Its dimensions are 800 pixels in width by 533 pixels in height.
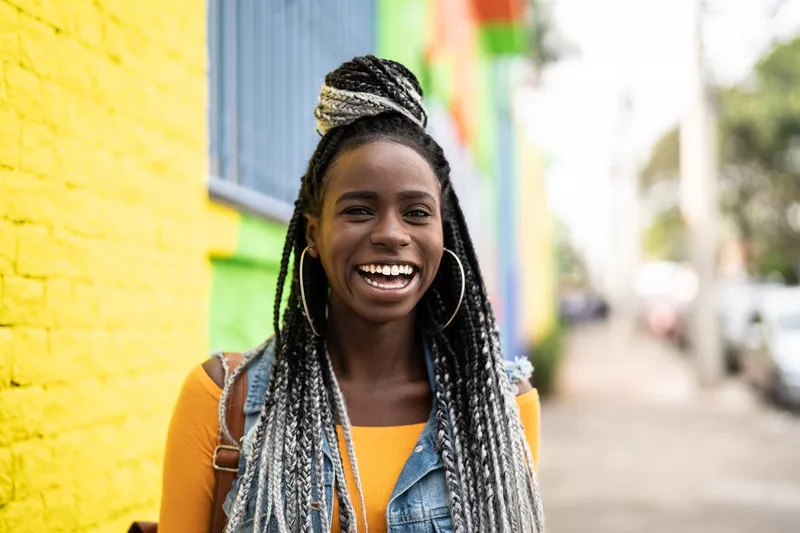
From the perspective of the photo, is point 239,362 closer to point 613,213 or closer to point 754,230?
point 613,213

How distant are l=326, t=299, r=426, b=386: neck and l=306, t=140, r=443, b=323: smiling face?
0.13 m

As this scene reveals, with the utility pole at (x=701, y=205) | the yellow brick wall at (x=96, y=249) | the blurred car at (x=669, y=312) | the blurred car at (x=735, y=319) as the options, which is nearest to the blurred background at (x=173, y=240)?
the yellow brick wall at (x=96, y=249)

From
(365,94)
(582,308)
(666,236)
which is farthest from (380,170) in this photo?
(666,236)

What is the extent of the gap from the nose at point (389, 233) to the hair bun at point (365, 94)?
281 mm

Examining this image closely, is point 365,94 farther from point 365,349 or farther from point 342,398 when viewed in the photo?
point 342,398

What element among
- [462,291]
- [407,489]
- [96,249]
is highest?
[96,249]

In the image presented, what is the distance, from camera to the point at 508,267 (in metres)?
15.2

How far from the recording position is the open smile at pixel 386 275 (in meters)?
2.00

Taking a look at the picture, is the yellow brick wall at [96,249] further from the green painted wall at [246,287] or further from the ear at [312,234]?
the ear at [312,234]

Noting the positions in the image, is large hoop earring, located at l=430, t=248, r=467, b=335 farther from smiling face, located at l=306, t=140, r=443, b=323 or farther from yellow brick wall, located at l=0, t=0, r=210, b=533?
yellow brick wall, located at l=0, t=0, r=210, b=533

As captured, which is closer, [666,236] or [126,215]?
[126,215]

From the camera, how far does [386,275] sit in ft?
6.59

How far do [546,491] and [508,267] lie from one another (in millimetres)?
7743

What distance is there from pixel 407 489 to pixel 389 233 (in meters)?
0.60
